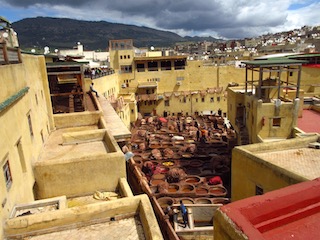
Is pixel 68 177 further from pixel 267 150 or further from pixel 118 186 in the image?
pixel 267 150

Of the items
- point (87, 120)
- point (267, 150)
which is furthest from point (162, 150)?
point (267, 150)

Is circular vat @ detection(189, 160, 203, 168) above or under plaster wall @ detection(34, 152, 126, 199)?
under

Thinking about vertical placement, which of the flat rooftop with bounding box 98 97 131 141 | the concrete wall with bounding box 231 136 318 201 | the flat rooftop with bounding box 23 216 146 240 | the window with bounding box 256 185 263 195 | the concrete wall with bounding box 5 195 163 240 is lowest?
the window with bounding box 256 185 263 195

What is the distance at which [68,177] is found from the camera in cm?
963

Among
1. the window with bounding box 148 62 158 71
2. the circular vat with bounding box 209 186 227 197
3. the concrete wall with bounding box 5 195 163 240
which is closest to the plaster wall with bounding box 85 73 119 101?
the window with bounding box 148 62 158 71

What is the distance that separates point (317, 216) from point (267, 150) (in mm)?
8742

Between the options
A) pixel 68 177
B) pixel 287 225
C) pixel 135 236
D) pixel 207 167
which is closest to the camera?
pixel 287 225

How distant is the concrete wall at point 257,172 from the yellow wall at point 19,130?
882 cm

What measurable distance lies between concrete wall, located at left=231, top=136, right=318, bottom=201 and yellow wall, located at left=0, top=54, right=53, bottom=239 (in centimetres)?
882

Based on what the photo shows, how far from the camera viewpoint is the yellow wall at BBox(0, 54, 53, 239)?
23.1 ft

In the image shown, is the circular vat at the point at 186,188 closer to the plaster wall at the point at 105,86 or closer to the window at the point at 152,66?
the plaster wall at the point at 105,86

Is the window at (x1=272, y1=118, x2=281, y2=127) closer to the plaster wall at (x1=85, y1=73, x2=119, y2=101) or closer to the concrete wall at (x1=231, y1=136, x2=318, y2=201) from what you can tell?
the concrete wall at (x1=231, y1=136, x2=318, y2=201)

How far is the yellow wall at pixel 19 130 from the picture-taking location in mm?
7046

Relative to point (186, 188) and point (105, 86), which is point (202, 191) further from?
point (105, 86)
